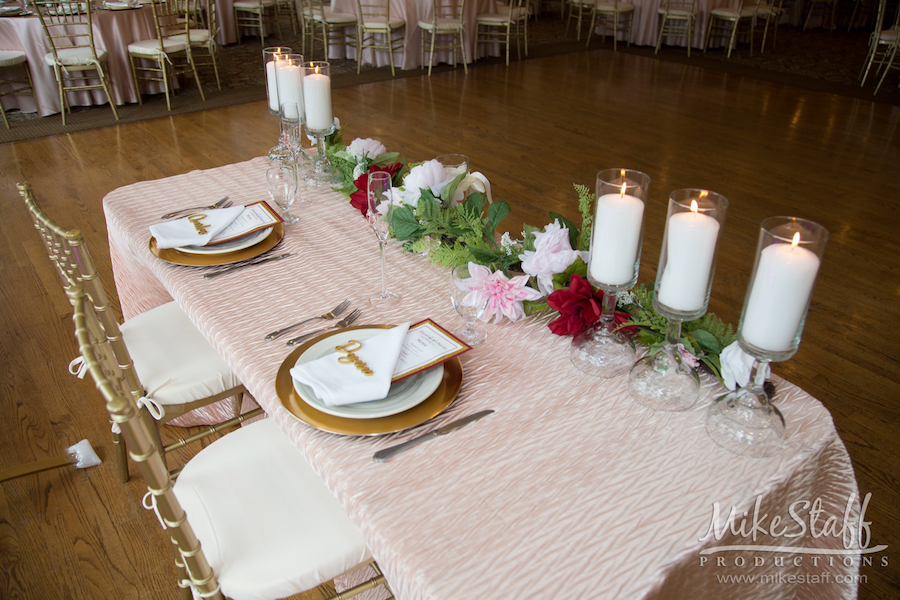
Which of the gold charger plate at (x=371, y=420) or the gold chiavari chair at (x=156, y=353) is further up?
the gold charger plate at (x=371, y=420)

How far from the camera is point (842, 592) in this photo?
1078 millimetres

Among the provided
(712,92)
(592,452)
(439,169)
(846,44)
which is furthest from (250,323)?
(846,44)

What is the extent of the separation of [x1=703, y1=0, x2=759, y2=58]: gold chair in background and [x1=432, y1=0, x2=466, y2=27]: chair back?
291cm

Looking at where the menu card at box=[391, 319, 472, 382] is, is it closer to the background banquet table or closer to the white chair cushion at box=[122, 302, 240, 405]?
the white chair cushion at box=[122, 302, 240, 405]

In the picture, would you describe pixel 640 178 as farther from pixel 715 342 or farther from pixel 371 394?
pixel 371 394

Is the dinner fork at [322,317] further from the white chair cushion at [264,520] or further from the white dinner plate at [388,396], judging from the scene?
the white chair cushion at [264,520]

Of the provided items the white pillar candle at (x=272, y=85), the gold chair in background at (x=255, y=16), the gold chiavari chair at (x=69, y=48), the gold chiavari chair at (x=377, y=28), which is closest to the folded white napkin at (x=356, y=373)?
the white pillar candle at (x=272, y=85)

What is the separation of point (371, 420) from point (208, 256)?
0.72 meters

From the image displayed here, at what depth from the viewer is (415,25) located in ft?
21.4

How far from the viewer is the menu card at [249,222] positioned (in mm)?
1548

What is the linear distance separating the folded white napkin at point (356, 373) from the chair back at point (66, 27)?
4794 mm

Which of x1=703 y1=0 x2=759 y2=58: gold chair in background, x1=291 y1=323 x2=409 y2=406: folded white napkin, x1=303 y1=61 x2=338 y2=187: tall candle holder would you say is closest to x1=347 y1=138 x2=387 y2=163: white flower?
x1=303 y1=61 x2=338 y2=187: tall candle holder

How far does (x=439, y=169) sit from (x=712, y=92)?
208 inches

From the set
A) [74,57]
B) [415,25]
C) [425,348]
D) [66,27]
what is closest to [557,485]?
[425,348]
